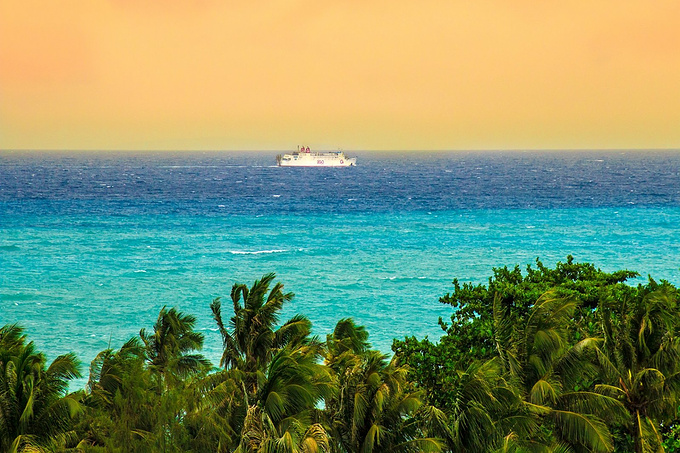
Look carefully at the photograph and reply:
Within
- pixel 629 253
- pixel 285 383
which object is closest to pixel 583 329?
pixel 285 383

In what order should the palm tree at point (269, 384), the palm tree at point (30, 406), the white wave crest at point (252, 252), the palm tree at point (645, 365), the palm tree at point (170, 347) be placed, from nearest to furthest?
1. the palm tree at point (269, 384)
2. the palm tree at point (30, 406)
3. the palm tree at point (645, 365)
4. the palm tree at point (170, 347)
5. the white wave crest at point (252, 252)

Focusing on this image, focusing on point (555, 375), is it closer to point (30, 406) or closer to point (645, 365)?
point (645, 365)

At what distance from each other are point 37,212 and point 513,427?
3977 inches

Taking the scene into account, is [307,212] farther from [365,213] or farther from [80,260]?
[80,260]

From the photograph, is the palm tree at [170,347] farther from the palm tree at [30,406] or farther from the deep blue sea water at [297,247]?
the deep blue sea water at [297,247]

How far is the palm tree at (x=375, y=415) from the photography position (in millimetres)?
15016

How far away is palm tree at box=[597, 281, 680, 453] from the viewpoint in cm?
1589

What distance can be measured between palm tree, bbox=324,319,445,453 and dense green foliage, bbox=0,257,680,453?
0.11ft

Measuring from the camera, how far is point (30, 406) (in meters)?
14.1

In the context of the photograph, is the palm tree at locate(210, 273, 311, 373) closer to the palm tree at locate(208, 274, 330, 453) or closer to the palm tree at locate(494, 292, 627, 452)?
the palm tree at locate(208, 274, 330, 453)

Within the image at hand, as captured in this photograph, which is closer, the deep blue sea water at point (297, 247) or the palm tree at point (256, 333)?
the palm tree at point (256, 333)

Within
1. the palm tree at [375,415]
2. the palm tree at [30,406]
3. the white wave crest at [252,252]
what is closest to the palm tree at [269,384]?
the palm tree at [375,415]

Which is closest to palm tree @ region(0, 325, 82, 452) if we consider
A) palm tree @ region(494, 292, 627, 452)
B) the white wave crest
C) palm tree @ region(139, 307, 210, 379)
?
palm tree @ region(139, 307, 210, 379)

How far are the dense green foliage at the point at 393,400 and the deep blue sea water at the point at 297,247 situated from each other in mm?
22901
